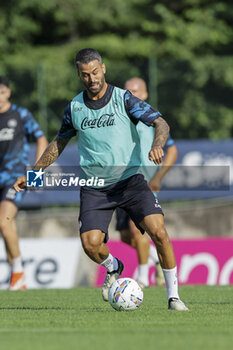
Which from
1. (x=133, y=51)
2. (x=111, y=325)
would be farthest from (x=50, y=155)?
(x=133, y=51)

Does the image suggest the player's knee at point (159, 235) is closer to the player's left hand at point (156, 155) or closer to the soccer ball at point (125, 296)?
the soccer ball at point (125, 296)

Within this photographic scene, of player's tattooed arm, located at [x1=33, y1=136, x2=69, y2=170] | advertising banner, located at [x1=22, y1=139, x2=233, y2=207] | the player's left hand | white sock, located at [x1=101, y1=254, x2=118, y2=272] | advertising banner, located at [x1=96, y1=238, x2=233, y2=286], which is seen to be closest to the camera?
the player's left hand

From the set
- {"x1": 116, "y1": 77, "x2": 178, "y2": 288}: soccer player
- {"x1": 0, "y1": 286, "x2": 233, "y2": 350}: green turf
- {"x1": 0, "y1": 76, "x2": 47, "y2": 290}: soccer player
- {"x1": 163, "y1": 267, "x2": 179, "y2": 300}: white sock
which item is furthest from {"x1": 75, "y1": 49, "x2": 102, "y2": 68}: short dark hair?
{"x1": 0, "y1": 76, "x2": 47, "y2": 290}: soccer player

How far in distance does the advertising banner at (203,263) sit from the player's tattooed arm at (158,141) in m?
6.61

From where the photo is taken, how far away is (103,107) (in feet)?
27.1

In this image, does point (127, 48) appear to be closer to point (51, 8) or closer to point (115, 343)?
point (51, 8)

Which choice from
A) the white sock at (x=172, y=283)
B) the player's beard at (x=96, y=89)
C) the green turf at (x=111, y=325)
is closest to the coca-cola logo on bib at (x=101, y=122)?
the player's beard at (x=96, y=89)

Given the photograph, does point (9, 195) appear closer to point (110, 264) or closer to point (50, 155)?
point (110, 264)

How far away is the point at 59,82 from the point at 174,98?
8.26ft

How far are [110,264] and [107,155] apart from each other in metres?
1.36

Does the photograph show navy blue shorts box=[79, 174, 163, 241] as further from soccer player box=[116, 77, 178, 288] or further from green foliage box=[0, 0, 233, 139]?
green foliage box=[0, 0, 233, 139]

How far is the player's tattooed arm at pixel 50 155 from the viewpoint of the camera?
8.55m

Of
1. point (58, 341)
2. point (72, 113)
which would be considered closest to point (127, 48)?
point (72, 113)

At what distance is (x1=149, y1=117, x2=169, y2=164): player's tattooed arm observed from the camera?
7.51 metres
